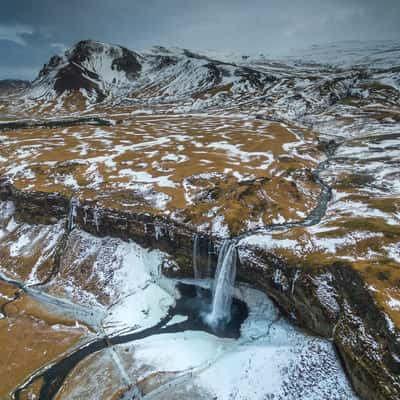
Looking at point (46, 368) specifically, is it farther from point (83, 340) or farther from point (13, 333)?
point (13, 333)

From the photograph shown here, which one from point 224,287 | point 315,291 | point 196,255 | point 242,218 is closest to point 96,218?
point 196,255

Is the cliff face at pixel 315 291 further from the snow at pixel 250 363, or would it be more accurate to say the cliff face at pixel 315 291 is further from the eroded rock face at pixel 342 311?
the snow at pixel 250 363

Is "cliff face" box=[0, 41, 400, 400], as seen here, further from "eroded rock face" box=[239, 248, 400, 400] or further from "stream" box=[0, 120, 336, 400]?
"stream" box=[0, 120, 336, 400]

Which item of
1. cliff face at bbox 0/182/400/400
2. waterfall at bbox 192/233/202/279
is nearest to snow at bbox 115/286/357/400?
cliff face at bbox 0/182/400/400

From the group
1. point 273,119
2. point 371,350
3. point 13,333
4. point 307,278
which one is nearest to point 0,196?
point 13,333

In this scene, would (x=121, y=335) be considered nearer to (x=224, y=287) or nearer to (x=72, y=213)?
(x=224, y=287)

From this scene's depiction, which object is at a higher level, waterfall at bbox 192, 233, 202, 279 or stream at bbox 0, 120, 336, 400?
waterfall at bbox 192, 233, 202, 279
